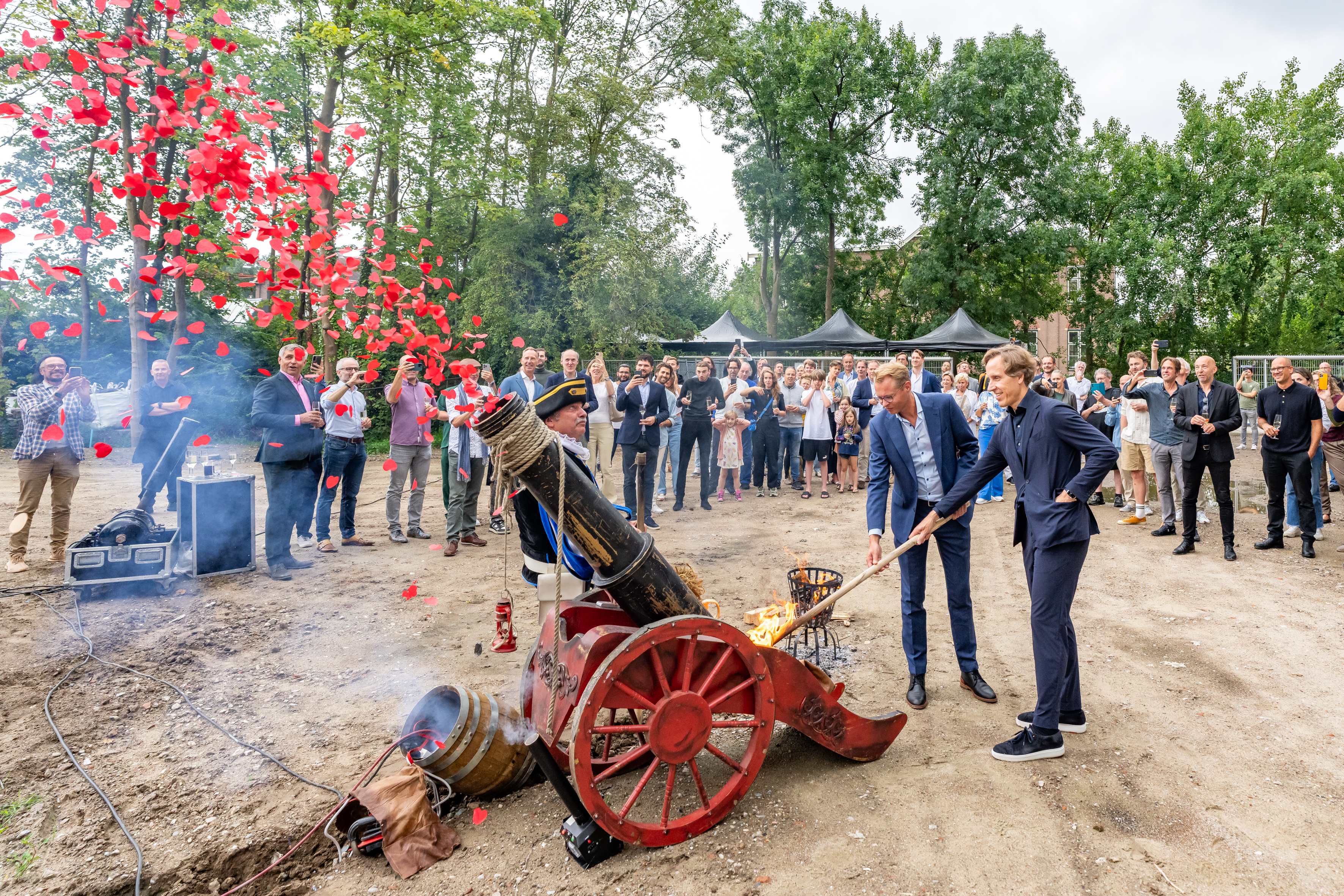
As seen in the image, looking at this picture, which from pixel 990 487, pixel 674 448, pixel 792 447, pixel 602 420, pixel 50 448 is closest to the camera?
pixel 50 448

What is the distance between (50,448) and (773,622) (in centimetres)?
657

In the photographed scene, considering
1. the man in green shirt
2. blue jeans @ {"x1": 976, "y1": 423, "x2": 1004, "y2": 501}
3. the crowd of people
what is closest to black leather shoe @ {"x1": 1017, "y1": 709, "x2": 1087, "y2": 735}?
the crowd of people

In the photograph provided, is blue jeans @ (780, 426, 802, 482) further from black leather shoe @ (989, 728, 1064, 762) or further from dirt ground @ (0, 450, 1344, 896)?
black leather shoe @ (989, 728, 1064, 762)

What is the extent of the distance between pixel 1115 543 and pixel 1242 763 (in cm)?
474

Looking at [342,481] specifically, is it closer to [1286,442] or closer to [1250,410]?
[1286,442]

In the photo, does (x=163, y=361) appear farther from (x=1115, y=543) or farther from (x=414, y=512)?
(x=1115, y=543)

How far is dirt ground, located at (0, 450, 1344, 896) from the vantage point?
8.89 feet

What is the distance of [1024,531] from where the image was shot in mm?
3635

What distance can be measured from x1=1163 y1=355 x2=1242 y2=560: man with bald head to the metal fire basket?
4509 millimetres

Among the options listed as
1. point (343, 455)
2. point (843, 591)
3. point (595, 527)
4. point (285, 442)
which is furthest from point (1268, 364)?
point (285, 442)

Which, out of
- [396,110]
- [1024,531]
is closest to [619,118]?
[396,110]

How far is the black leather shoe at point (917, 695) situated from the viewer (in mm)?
3992

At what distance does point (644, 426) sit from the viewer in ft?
28.5

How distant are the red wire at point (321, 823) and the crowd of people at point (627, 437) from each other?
205 centimetres
